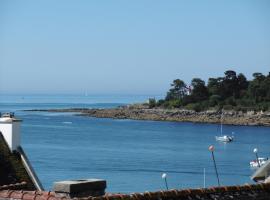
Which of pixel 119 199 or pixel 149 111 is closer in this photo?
pixel 119 199

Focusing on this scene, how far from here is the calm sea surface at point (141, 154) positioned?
2672 inches

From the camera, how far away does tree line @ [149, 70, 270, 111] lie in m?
172

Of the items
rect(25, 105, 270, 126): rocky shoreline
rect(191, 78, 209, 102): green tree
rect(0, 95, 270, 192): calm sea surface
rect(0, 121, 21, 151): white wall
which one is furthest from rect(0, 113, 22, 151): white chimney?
rect(191, 78, 209, 102): green tree

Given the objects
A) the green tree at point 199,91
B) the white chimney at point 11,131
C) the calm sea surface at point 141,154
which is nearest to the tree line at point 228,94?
the green tree at point 199,91

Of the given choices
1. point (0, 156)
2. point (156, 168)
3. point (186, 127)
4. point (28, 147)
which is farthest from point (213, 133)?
point (0, 156)

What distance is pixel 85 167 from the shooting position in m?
76.9

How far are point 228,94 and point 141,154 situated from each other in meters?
88.9

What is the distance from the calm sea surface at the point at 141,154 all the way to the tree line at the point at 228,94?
65.9ft

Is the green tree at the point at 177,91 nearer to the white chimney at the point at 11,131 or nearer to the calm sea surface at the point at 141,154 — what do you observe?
the calm sea surface at the point at 141,154

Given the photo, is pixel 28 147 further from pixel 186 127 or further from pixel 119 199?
pixel 119 199

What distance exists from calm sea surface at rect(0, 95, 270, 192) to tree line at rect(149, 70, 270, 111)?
2008 cm

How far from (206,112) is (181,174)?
102219mm

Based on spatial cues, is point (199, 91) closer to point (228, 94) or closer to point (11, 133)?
point (228, 94)

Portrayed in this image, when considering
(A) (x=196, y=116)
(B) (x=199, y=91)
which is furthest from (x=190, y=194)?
(B) (x=199, y=91)
